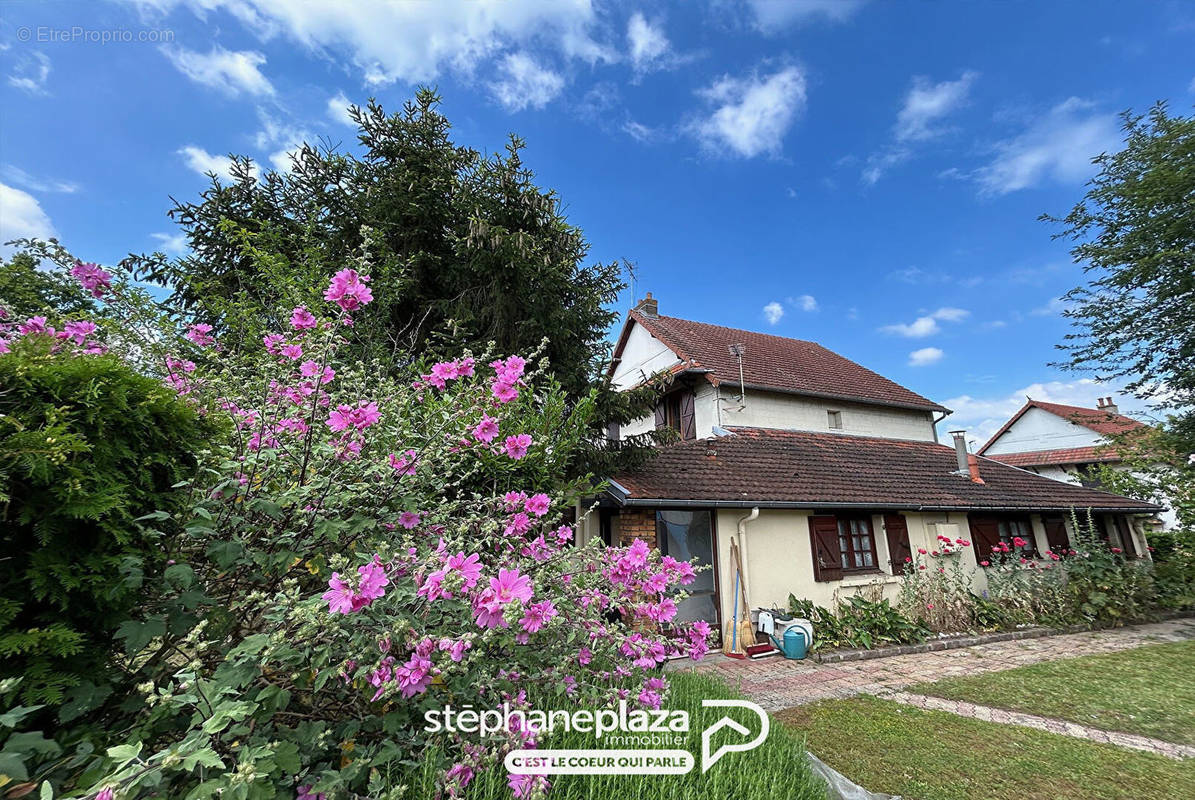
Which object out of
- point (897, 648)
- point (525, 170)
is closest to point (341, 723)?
point (525, 170)

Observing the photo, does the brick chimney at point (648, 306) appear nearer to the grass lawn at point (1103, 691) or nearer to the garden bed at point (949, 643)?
the garden bed at point (949, 643)

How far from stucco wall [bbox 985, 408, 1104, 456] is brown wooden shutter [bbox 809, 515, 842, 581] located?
2071 cm

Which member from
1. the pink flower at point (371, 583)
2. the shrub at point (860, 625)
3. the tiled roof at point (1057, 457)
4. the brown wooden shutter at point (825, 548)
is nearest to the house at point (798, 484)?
Result: the brown wooden shutter at point (825, 548)

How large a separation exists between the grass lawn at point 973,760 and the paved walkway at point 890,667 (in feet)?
2.81

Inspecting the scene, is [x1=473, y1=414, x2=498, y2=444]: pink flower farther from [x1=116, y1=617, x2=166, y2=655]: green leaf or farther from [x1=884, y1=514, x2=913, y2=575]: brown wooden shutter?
[x1=884, y1=514, x2=913, y2=575]: brown wooden shutter

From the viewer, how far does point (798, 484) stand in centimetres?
941

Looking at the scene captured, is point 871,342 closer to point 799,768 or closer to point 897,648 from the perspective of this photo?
point 897,648

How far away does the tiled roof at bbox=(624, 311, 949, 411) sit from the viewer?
12.0 m

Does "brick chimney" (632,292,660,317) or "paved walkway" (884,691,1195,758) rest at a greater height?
"brick chimney" (632,292,660,317)

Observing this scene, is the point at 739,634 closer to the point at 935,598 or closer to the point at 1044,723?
the point at 1044,723

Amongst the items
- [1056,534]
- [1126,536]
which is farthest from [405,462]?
[1126,536]

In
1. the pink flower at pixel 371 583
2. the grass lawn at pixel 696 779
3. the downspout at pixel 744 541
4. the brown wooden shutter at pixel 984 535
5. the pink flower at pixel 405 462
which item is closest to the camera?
the pink flower at pixel 371 583

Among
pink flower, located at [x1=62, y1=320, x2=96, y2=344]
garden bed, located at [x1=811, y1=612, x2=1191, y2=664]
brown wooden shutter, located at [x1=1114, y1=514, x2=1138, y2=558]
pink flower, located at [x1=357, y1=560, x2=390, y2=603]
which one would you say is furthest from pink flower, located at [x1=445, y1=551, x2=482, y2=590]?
brown wooden shutter, located at [x1=1114, y1=514, x2=1138, y2=558]

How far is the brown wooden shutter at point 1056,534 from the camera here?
12391 mm
